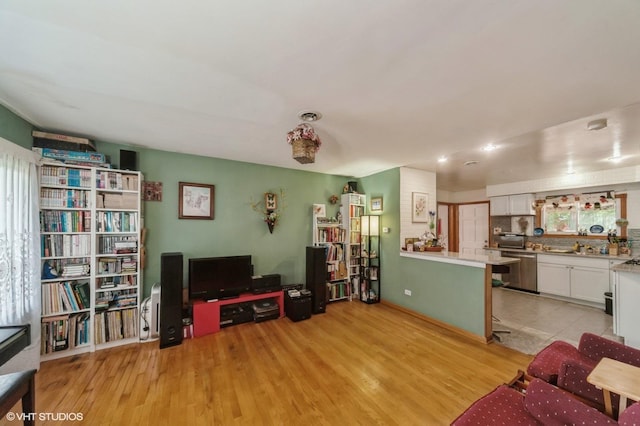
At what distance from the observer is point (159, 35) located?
1.26 m

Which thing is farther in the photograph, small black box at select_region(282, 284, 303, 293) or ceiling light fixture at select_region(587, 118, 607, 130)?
small black box at select_region(282, 284, 303, 293)

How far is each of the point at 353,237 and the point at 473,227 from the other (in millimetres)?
3787

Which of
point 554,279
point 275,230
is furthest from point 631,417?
point 554,279

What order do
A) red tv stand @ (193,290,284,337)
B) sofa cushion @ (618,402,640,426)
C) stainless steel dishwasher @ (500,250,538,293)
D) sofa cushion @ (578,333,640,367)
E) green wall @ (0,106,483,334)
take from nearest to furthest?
sofa cushion @ (618,402,640,426), sofa cushion @ (578,333,640,367), red tv stand @ (193,290,284,337), green wall @ (0,106,483,334), stainless steel dishwasher @ (500,250,538,293)

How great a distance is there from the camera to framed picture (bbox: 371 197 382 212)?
4.46 meters

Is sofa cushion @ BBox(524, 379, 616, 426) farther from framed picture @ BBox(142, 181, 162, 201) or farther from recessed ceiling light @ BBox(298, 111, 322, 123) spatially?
framed picture @ BBox(142, 181, 162, 201)

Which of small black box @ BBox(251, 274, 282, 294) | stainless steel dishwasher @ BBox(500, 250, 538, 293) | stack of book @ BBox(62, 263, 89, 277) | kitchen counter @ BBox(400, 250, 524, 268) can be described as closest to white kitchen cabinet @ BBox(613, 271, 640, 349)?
kitchen counter @ BBox(400, 250, 524, 268)

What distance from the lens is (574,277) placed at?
14.3 feet

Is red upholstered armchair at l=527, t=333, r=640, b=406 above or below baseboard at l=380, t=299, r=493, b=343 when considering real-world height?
above

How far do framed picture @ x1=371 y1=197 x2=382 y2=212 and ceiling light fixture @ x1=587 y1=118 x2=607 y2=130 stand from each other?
2671 millimetres

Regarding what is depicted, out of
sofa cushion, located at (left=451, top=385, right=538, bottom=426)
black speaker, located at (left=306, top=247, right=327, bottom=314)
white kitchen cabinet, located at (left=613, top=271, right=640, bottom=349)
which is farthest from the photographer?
black speaker, located at (left=306, top=247, right=327, bottom=314)

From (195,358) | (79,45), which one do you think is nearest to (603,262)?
(195,358)

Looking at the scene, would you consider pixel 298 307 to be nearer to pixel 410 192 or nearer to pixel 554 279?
pixel 410 192

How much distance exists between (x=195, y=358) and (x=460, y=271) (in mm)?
3391
